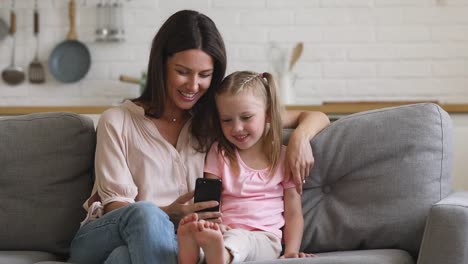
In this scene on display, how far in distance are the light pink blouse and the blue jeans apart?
12 centimetres

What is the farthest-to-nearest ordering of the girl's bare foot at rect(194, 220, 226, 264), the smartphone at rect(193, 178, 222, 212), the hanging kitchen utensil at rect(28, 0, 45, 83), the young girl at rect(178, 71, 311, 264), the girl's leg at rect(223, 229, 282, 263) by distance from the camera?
the hanging kitchen utensil at rect(28, 0, 45, 83), the young girl at rect(178, 71, 311, 264), the smartphone at rect(193, 178, 222, 212), the girl's leg at rect(223, 229, 282, 263), the girl's bare foot at rect(194, 220, 226, 264)

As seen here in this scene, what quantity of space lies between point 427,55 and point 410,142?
1.92 m

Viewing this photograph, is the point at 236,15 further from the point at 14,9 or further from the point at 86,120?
the point at 86,120

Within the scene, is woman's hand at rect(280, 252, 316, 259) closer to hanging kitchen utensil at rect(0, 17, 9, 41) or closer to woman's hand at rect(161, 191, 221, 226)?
woman's hand at rect(161, 191, 221, 226)

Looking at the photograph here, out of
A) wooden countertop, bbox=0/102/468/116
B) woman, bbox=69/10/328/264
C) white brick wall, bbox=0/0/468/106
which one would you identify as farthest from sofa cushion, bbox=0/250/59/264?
white brick wall, bbox=0/0/468/106

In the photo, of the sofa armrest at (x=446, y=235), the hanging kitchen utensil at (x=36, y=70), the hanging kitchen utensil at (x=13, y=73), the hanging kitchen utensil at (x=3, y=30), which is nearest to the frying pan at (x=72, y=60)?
the hanging kitchen utensil at (x=36, y=70)

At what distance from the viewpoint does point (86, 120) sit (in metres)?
2.46

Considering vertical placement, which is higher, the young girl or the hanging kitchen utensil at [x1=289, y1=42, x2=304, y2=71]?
the hanging kitchen utensil at [x1=289, y1=42, x2=304, y2=71]

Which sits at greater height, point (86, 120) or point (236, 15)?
point (236, 15)

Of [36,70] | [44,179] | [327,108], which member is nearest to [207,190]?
[44,179]

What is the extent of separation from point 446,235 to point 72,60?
2.71 m

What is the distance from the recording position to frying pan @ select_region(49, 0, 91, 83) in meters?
4.13

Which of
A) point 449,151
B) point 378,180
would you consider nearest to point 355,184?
point 378,180

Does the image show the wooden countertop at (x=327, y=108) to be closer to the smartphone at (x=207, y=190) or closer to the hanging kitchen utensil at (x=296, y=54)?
the hanging kitchen utensil at (x=296, y=54)
